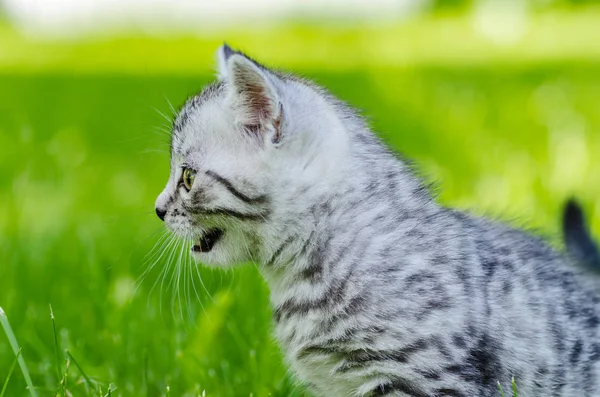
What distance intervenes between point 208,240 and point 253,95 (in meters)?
0.41

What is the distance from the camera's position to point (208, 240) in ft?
7.09

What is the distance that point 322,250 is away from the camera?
2.00 meters

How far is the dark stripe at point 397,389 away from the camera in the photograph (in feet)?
6.11

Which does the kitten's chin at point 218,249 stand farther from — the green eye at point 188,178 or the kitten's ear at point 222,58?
the kitten's ear at point 222,58

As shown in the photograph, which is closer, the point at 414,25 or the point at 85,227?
the point at 85,227

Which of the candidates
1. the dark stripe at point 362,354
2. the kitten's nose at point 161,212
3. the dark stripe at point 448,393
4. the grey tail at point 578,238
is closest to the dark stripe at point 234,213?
the kitten's nose at point 161,212

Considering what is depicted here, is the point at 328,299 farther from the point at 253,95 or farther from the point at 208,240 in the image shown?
the point at 253,95

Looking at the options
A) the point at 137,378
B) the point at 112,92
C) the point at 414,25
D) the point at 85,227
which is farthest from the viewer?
the point at 414,25

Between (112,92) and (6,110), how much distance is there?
132cm

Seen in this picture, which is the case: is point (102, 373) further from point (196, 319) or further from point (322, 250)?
point (322, 250)

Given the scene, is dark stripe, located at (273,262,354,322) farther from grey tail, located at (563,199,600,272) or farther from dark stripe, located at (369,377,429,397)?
grey tail, located at (563,199,600,272)

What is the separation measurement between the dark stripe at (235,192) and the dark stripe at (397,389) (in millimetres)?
537

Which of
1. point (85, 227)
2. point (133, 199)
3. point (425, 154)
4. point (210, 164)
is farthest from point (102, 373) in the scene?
point (425, 154)

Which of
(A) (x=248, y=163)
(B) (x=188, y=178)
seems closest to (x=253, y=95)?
(A) (x=248, y=163)
